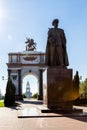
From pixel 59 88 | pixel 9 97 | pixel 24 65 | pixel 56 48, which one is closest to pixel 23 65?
pixel 24 65

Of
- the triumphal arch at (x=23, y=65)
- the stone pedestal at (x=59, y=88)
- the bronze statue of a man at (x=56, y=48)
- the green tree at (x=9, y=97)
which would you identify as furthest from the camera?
the triumphal arch at (x=23, y=65)

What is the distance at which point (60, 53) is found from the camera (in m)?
15.3

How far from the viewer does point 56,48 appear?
50.8 ft

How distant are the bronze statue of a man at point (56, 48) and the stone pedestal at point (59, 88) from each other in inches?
32.0

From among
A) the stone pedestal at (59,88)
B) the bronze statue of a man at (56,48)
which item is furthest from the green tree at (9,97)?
the stone pedestal at (59,88)

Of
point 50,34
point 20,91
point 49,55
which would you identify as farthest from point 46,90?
point 20,91

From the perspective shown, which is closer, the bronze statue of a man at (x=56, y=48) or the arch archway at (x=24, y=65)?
the bronze statue of a man at (x=56, y=48)

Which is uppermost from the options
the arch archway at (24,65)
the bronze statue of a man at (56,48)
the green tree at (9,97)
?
the arch archway at (24,65)

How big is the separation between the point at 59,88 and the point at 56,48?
2.28 meters

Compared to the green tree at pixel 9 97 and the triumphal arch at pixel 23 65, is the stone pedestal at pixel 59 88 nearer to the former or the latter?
the green tree at pixel 9 97

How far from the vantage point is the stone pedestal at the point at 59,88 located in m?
14.3

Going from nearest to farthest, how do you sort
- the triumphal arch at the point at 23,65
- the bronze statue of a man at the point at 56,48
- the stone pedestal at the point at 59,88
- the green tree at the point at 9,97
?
the stone pedestal at the point at 59,88 → the bronze statue of a man at the point at 56,48 → the green tree at the point at 9,97 → the triumphal arch at the point at 23,65

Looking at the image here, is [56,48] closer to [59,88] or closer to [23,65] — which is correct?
[59,88]

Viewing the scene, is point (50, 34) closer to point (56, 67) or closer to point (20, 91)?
point (56, 67)
